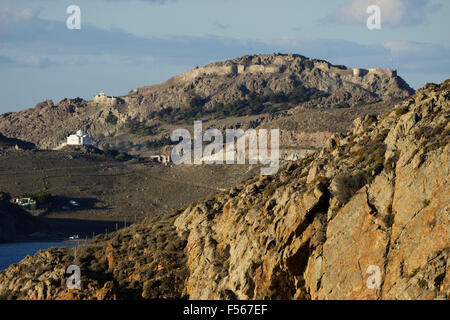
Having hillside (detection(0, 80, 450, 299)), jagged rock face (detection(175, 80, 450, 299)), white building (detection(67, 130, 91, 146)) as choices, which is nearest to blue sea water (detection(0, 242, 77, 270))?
hillside (detection(0, 80, 450, 299))

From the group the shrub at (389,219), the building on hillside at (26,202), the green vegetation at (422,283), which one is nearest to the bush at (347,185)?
the shrub at (389,219)

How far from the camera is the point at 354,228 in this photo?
29.0 m

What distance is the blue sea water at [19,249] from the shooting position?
8679 cm

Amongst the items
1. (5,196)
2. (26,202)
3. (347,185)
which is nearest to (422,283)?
(347,185)

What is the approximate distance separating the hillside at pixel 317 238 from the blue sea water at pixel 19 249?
1528 inches

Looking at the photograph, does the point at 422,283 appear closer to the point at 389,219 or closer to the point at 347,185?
the point at 389,219

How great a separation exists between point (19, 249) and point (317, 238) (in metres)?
74.0

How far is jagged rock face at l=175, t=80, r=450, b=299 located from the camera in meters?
26.1

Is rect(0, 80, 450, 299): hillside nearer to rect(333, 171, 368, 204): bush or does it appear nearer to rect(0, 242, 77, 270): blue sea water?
rect(333, 171, 368, 204): bush

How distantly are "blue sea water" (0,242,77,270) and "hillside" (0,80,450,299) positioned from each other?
38804 millimetres

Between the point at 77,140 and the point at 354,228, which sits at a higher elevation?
the point at 354,228
